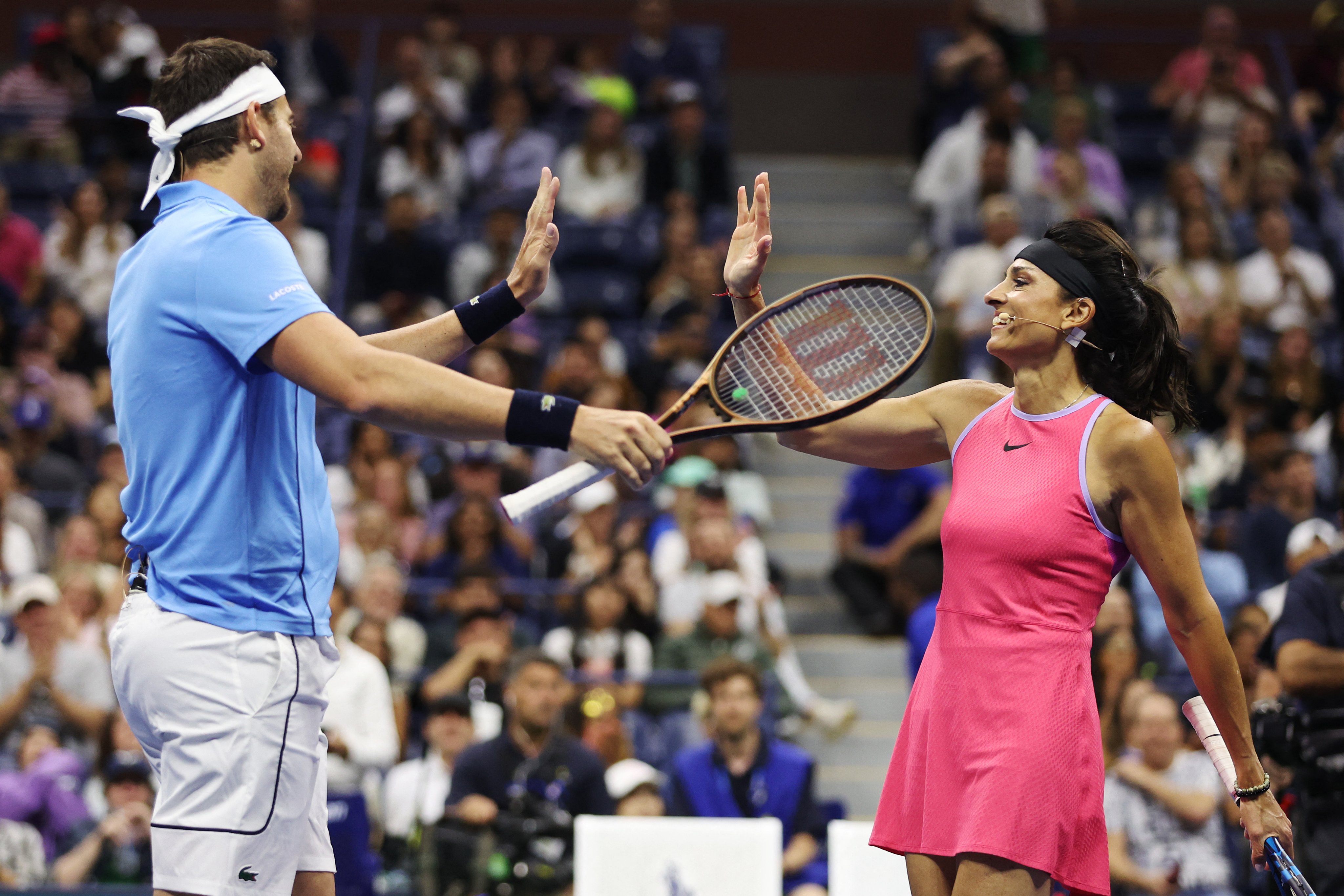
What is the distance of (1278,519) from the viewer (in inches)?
355

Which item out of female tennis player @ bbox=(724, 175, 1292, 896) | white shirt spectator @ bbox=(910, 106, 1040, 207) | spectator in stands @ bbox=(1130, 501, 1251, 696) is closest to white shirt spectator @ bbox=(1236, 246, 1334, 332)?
white shirt spectator @ bbox=(910, 106, 1040, 207)

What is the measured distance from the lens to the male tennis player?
2.79 m

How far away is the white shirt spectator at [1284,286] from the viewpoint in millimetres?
10992

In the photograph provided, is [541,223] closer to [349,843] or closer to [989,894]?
[989,894]

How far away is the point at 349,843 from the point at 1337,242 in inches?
351

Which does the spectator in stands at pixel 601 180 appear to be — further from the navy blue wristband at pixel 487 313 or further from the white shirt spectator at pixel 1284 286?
the navy blue wristband at pixel 487 313

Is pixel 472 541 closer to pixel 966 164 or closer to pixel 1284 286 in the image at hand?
pixel 966 164

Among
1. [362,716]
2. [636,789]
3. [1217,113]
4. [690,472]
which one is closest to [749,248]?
[636,789]

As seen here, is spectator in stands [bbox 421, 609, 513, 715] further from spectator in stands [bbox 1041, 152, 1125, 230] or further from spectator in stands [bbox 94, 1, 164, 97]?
spectator in stands [bbox 94, 1, 164, 97]

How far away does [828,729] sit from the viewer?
8.53m

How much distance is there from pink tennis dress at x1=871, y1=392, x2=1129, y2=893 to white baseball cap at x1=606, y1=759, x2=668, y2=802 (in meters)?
3.58

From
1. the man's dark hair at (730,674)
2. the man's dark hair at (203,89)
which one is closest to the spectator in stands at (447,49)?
the man's dark hair at (730,674)

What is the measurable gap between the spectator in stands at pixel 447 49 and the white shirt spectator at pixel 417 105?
0.09m

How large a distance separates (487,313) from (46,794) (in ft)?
14.4
